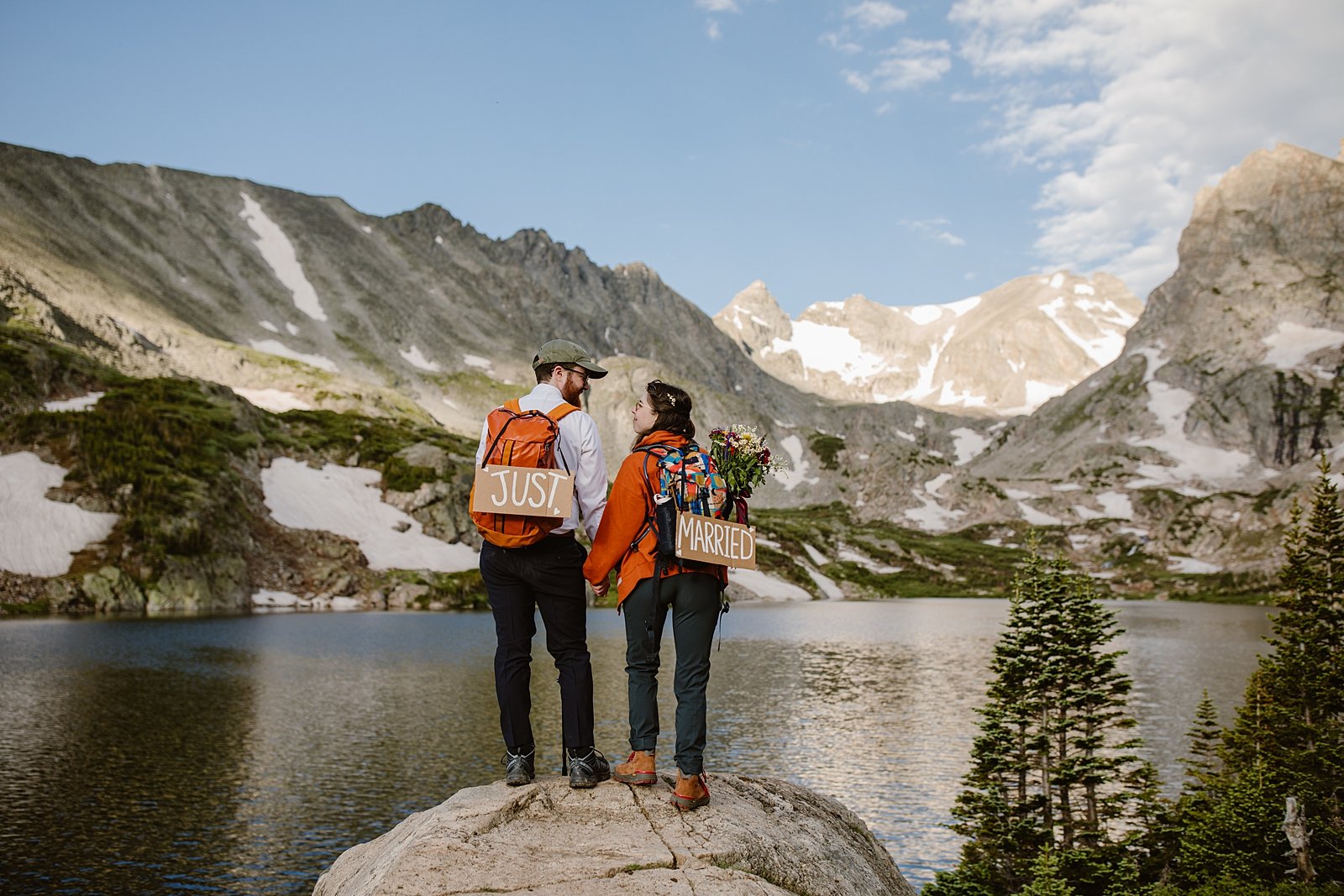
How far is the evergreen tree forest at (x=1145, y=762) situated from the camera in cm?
2698

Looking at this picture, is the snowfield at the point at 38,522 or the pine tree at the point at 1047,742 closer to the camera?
the pine tree at the point at 1047,742

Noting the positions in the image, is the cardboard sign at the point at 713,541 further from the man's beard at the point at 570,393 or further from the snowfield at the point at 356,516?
the snowfield at the point at 356,516

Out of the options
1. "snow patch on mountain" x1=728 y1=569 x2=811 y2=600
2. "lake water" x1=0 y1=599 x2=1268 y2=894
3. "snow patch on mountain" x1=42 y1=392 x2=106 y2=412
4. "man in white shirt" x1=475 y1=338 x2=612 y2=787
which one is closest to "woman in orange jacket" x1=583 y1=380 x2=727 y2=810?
"man in white shirt" x1=475 y1=338 x2=612 y2=787

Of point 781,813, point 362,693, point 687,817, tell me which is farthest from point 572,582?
point 362,693

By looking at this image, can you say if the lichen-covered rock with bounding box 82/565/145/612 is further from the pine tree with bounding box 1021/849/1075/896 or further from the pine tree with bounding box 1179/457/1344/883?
the pine tree with bounding box 1179/457/1344/883

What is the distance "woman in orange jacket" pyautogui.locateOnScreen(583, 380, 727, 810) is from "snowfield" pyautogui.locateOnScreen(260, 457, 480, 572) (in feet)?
426

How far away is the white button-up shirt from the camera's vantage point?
9.66 m

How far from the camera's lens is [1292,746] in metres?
33.2

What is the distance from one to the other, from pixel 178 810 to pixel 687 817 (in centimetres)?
2852

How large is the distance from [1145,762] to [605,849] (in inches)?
1229

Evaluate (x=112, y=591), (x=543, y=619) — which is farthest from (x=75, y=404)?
(x=543, y=619)

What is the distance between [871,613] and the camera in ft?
505

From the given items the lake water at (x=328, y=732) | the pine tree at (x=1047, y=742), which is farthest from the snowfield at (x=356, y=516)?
the pine tree at (x=1047, y=742)

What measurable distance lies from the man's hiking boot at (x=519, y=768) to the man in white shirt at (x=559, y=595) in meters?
0.01
